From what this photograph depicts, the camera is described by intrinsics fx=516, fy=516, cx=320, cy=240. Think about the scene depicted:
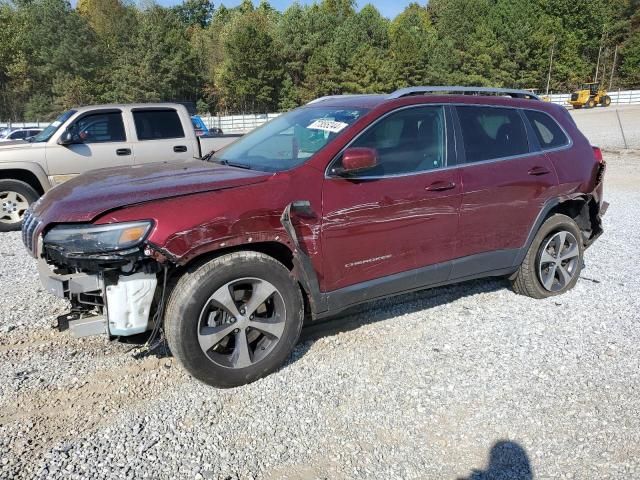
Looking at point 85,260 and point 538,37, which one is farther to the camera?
point 538,37

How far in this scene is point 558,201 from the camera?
4.62 m

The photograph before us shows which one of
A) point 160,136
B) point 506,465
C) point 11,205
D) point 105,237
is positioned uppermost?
point 160,136

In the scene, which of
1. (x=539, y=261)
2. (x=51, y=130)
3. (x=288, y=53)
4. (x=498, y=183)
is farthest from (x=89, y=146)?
(x=288, y=53)

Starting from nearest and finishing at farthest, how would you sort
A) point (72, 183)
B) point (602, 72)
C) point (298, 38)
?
point (72, 183), point (298, 38), point (602, 72)

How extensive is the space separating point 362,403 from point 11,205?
692 cm

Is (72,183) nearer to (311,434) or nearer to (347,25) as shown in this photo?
(311,434)

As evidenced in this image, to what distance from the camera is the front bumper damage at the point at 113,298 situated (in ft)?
9.70

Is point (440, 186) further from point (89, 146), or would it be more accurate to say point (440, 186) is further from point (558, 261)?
point (89, 146)

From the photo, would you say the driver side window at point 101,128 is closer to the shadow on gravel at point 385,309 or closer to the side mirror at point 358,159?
the shadow on gravel at point 385,309

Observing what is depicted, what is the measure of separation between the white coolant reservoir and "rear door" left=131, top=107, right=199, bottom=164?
567cm

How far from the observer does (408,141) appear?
3850 millimetres

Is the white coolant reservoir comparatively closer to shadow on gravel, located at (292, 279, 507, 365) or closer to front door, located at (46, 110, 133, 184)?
shadow on gravel, located at (292, 279, 507, 365)

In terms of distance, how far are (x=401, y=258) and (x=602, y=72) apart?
94483mm

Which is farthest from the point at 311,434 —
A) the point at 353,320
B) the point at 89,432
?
the point at 353,320
